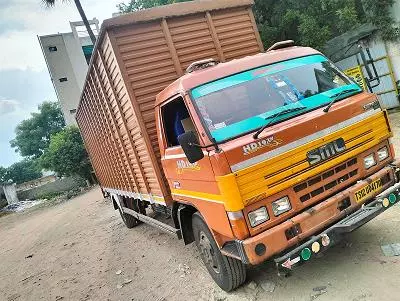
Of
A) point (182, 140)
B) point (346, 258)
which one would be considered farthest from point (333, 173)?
point (182, 140)

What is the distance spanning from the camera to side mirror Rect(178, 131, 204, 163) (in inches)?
127

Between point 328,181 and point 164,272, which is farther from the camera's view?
point 164,272

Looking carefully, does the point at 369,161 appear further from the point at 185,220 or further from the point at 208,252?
the point at 185,220

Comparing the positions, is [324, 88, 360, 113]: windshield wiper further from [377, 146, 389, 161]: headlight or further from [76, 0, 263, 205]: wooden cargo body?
[76, 0, 263, 205]: wooden cargo body

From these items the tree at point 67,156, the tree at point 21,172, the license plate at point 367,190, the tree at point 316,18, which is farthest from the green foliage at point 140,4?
the tree at point 21,172

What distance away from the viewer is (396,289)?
3.11m

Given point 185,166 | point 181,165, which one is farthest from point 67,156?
point 185,166

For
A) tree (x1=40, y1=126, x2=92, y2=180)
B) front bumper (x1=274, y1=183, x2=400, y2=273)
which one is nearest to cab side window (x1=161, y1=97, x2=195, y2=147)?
front bumper (x1=274, y1=183, x2=400, y2=273)

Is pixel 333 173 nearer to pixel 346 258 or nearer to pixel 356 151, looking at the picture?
pixel 356 151

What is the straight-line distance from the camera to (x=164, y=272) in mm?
5449

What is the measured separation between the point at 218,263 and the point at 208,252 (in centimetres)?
23

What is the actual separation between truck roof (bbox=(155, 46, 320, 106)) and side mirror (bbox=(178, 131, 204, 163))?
74 centimetres

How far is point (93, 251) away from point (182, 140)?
235 inches

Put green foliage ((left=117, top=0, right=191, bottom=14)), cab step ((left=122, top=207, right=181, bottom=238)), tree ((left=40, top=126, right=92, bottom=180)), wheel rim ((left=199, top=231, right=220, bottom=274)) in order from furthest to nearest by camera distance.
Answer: tree ((left=40, top=126, right=92, bottom=180)) < green foliage ((left=117, top=0, right=191, bottom=14)) < cab step ((left=122, top=207, right=181, bottom=238)) < wheel rim ((left=199, top=231, right=220, bottom=274))
